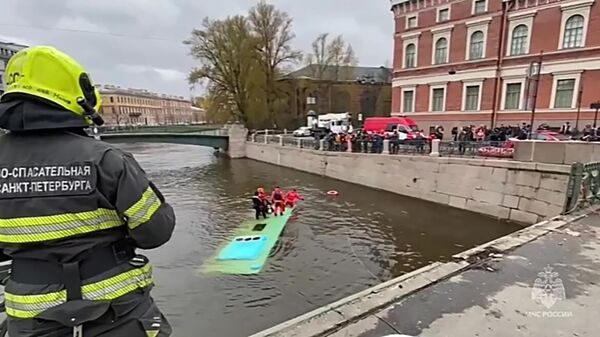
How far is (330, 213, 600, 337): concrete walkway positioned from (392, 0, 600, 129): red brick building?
2486cm

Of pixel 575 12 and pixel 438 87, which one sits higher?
pixel 575 12

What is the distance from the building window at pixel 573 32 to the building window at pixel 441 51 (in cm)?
835

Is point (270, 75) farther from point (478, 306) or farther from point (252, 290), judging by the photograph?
point (478, 306)

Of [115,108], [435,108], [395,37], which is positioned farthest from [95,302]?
[115,108]

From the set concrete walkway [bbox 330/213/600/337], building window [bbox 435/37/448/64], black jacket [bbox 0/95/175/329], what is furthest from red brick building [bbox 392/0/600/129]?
black jacket [bbox 0/95/175/329]

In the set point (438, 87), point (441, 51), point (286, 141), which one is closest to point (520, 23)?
point (441, 51)

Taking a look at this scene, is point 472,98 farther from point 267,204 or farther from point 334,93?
point 267,204

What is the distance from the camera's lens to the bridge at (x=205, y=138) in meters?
35.3

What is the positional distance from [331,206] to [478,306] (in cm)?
1266

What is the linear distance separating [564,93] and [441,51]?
392 inches

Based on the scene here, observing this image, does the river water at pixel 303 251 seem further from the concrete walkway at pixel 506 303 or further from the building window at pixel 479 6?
the building window at pixel 479 6

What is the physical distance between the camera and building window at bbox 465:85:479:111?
29016mm

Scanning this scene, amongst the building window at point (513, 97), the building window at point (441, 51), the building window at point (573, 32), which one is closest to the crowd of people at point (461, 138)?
the building window at point (513, 97)

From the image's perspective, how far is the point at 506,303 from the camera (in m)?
3.57
